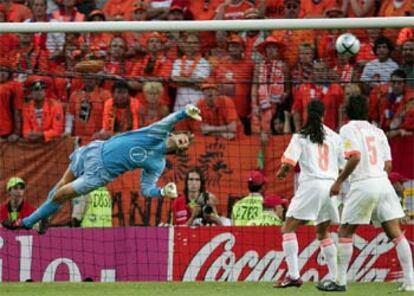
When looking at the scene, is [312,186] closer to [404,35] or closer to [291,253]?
[291,253]

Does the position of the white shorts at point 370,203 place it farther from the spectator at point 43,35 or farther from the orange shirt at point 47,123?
the spectator at point 43,35

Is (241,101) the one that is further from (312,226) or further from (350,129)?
(350,129)

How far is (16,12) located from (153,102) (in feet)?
9.95

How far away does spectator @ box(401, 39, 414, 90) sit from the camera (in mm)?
15156

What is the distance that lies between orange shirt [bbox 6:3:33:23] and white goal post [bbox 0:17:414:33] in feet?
14.0

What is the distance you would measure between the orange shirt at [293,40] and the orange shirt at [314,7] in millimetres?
830

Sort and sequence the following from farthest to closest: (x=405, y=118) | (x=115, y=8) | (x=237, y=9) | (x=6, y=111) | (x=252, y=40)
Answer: (x=115, y=8) → (x=237, y=9) → (x=252, y=40) → (x=6, y=111) → (x=405, y=118)

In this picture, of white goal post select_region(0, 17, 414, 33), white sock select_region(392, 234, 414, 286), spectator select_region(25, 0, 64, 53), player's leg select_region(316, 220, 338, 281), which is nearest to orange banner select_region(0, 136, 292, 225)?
spectator select_region(25, 0, 64, 53)

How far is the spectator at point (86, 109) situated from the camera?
51.2 ft

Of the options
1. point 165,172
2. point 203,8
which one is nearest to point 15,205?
point 165,172

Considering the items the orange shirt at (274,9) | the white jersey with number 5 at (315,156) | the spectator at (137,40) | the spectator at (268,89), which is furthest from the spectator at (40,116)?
the white jersey with number 5 at (315,156)

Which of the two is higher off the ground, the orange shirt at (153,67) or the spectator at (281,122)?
the orange shirt at (153,67)

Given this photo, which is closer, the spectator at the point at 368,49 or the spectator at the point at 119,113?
the spectator at the point at 119,113

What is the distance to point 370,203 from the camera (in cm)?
1268
